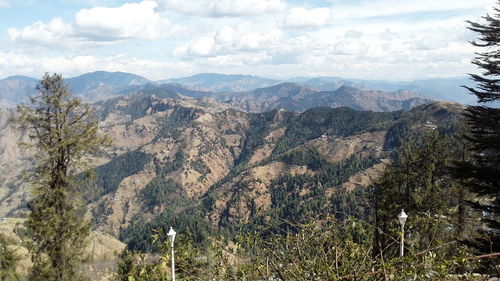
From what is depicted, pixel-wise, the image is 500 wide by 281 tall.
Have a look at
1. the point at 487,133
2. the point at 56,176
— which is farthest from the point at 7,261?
the point at 487,133

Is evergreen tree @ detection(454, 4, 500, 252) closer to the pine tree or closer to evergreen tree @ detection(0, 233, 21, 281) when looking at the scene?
the pine tree

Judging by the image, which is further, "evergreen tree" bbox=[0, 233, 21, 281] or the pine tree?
"evergreen tree" bbox=[0, 233, 21, 281]

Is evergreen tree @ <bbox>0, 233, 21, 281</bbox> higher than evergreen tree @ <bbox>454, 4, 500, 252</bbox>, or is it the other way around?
evergreen tree @ <bbox>454, 4, 500, 252</bbox>

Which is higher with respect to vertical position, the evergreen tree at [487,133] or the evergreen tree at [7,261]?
the evergreen tree at [487,133]

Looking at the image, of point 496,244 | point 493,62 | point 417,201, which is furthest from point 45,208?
point 417,201

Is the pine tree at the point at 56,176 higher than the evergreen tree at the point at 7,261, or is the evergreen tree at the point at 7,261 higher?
the pine tree at the point at 56,176

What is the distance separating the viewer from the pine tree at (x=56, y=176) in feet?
66.0

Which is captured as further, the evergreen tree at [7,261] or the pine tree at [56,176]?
the evergreen tree at [7,261]

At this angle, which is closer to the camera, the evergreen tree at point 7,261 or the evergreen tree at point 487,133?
the evergreen tree at point 487,133

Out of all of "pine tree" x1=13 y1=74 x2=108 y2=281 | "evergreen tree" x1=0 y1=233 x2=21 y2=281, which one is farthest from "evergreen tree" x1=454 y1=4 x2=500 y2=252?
"evergreen tree" x1=0 y1=233 x2=21 y2=281

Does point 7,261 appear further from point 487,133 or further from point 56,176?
point 487,133

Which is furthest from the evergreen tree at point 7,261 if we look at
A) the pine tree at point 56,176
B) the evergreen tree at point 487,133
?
the evergreen tree at point 487,133

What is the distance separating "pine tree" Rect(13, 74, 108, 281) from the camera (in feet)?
66.0

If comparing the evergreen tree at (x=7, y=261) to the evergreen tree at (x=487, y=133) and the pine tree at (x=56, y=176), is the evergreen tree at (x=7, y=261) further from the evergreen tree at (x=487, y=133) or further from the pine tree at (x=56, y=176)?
the evergreen tree at (x=487, y=133)
